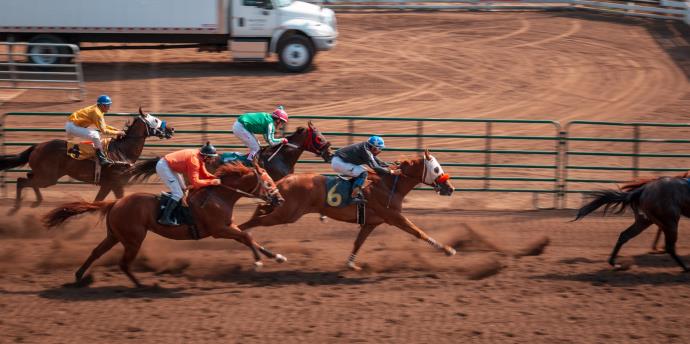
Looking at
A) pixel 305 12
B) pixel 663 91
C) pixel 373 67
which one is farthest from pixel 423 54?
pixel 663 91

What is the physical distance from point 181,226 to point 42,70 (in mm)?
14102

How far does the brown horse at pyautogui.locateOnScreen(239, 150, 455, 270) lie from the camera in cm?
1127

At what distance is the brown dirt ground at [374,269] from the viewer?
895 centimetres

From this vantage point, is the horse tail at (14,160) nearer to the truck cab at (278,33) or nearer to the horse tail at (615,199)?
the horse tail at (615,199)

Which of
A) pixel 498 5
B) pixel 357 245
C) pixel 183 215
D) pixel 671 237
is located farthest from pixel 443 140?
pixel 498 5

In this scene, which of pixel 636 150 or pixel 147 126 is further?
pixel 636 150

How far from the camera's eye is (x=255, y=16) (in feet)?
76.0

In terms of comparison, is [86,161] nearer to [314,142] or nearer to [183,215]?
[314,142]

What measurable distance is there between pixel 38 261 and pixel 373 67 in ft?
46.4

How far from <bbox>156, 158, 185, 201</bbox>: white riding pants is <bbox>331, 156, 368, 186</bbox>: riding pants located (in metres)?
2.19

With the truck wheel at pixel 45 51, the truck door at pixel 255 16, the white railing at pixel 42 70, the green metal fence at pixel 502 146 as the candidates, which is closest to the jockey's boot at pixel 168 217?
the green metal fence at pixel 502 146

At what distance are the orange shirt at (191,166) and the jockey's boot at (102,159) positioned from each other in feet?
11.2

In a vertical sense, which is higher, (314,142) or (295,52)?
(295,52)

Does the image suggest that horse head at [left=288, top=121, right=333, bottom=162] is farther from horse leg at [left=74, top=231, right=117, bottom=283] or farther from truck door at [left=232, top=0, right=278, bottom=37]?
truck door at [left=232, top=0, right=278, bottom=37]
